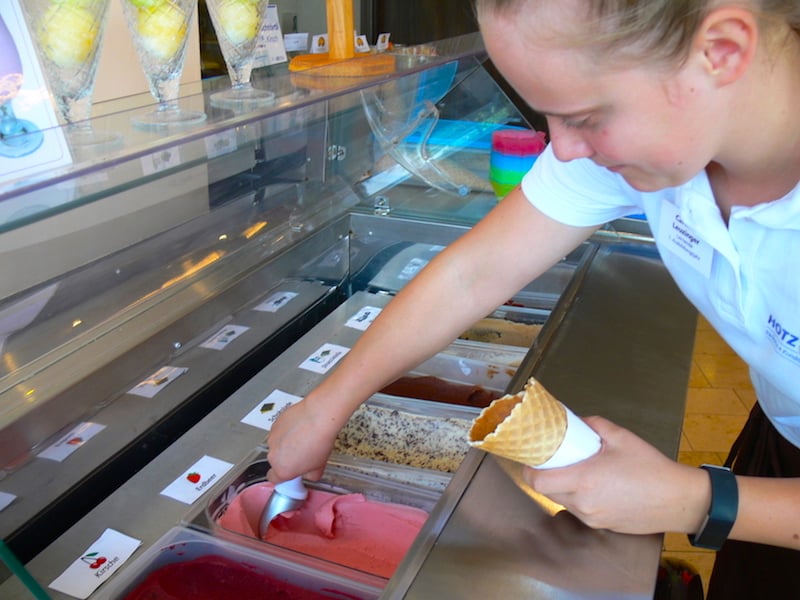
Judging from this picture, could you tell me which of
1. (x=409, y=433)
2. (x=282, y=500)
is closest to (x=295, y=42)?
(x=409, y=433)

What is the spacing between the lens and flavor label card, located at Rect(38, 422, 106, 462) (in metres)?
1.04

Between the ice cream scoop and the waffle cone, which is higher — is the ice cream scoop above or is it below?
below

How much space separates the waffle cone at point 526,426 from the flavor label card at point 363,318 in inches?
29.6

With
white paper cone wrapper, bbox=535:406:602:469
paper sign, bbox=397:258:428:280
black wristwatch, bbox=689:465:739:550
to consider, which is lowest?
paper sign, bbox=397:258:428:280

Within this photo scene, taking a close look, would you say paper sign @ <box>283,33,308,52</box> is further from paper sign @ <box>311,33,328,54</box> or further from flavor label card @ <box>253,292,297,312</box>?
flavor label card @ <box>253,292,297,312</box>

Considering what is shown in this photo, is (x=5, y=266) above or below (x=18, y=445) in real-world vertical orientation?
above

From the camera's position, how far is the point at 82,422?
1105mm

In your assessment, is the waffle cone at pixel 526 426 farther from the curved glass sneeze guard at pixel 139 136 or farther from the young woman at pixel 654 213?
the curved glass sneeze guard at pixel 139 136

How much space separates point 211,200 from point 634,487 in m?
1.04

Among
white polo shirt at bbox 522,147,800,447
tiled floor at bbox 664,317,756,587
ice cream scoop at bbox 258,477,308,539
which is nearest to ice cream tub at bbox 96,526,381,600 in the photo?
ice cream scoop at bbox 258,477,308,539

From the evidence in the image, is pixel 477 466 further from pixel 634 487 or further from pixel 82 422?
pixel 82 422

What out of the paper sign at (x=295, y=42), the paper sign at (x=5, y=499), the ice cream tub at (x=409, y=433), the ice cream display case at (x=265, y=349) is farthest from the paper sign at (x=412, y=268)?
the paper sign at (x=5, y=499)

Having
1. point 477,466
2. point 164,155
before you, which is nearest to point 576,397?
point 477,466

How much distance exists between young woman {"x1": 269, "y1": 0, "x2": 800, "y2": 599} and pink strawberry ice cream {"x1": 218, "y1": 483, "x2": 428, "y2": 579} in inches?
3.1
